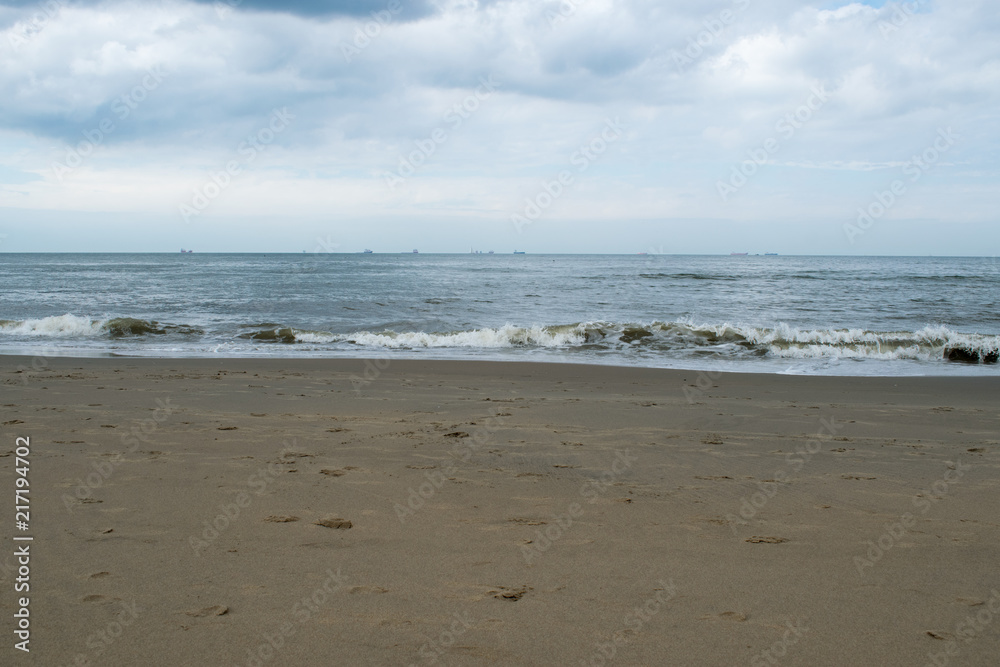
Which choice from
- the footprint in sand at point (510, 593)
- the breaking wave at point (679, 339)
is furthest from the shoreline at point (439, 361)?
the footprint in sand at point (510, 593)

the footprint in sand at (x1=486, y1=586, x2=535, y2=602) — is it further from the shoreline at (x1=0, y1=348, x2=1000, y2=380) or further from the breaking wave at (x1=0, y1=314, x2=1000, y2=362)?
the breaking wave at (x1=0, y1=314, x2=1000, y2=362)

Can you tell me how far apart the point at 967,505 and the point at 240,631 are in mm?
4706

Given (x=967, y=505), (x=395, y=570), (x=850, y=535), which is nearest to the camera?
(x=395, y=570)

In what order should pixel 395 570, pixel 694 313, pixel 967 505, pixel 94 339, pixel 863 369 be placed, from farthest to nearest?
pixel 694 313, pixel 94 339, pixel 863 369, pixel 967 505, pixel 395 570

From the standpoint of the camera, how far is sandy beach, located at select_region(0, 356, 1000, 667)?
2.57 m

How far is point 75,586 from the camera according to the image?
2895 mm

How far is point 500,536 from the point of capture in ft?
11.8

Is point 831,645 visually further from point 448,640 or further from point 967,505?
point 967,505

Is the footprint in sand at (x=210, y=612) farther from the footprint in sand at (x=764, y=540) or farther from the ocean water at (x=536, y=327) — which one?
the ocean water at (x=536, y=327)

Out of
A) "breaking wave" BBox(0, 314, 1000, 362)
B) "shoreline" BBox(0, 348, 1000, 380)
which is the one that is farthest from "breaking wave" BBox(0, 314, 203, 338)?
"shoreline" BBox(0, 348, 1000, 380)

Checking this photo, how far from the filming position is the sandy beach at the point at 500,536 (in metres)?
2.57

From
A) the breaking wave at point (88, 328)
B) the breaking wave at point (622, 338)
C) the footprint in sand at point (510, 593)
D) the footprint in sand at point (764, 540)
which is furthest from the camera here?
the breaking wave at point (88, 328)

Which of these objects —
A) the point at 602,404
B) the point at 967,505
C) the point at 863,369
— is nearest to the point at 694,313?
the point at 863,369

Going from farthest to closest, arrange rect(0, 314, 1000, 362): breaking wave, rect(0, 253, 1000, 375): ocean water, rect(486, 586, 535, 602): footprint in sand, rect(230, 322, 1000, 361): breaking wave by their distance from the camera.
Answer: rect(230, 322, 1000, 361): breaking wave
rect(0, 314, 1000, 362): breaking wave
rect(0, 253, 1000, 375): ocean water
rect(486, 586, 535, 602): footprint in sand
